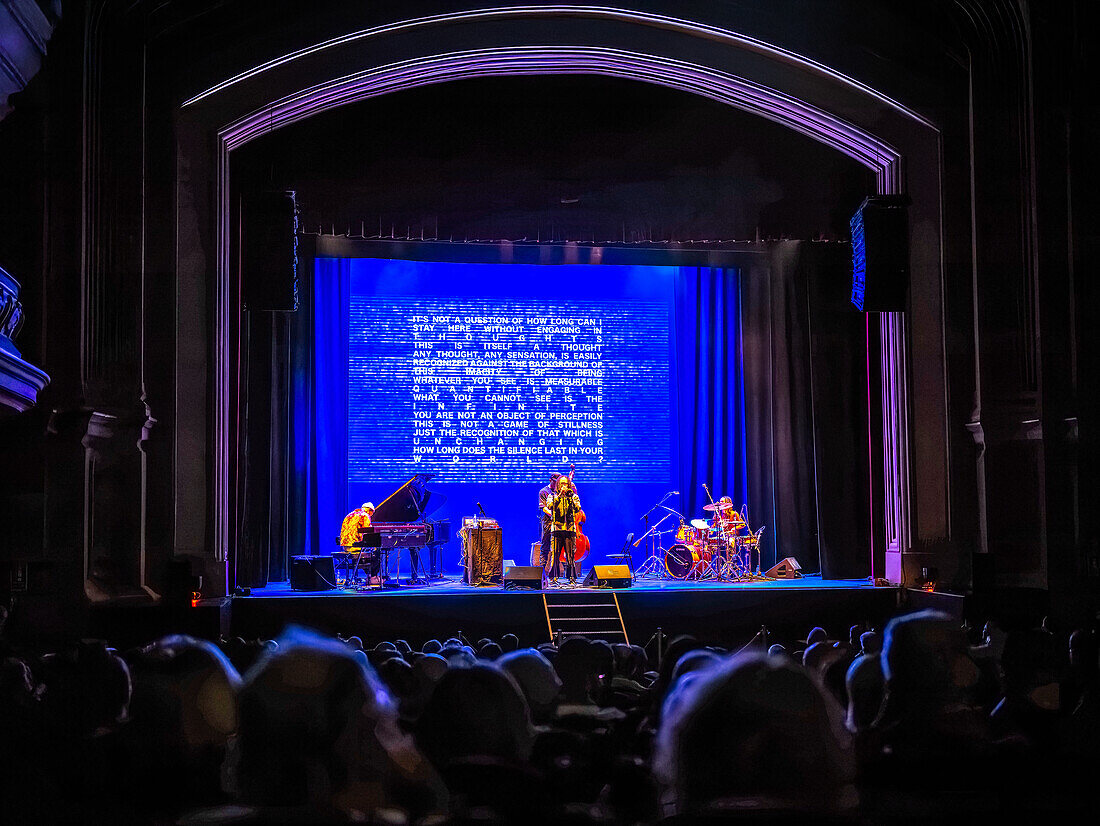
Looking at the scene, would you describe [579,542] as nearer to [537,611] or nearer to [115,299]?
[537,611]

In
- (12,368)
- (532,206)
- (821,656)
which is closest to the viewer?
(821,656)

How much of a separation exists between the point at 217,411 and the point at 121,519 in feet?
3.77

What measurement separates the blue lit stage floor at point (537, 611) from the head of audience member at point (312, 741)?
19.1ft

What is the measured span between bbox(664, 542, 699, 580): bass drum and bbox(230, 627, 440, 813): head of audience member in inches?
299

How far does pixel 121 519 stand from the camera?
716 cm

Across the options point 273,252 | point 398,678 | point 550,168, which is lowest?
point 398,678

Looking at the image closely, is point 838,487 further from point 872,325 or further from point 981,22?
point 981,22

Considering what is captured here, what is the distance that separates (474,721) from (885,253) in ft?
23.8

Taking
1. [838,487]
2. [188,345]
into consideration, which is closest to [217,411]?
[188,345]

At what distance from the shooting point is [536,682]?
2281 millimetres

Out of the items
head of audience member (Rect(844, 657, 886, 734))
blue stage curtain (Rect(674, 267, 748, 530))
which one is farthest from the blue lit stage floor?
head of audience member (Rect(844, 657, 886, 734))

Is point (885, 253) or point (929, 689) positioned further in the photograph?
point (885, 253)

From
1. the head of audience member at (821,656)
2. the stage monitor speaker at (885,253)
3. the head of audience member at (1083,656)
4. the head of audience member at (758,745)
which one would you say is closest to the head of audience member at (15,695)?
the head of audience member at (758,745)

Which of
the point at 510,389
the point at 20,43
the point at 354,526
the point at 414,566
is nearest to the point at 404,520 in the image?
the point at 414,566
